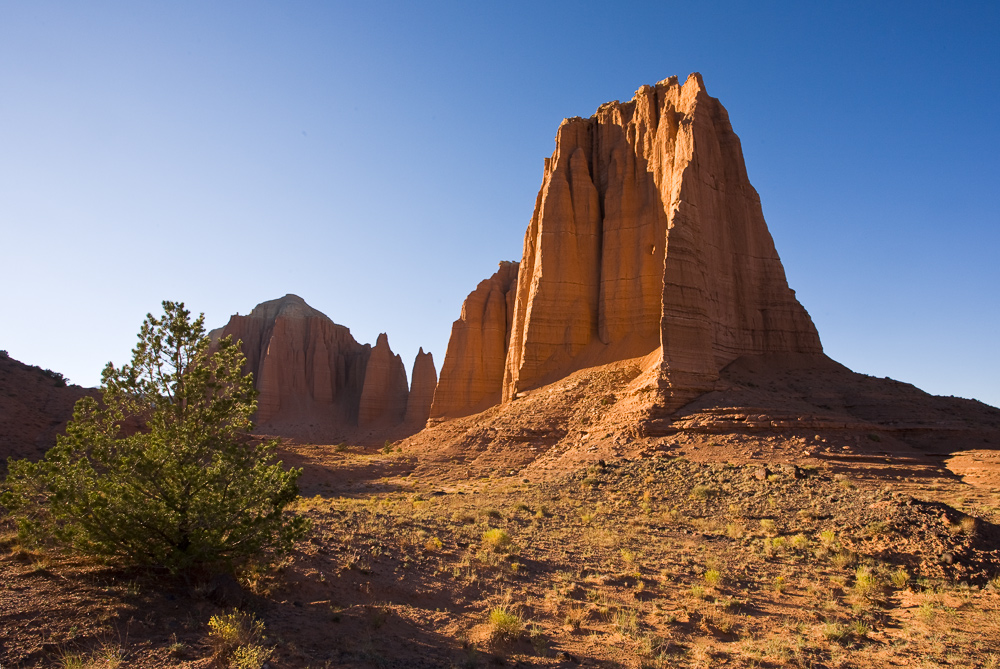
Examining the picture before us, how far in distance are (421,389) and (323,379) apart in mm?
16365

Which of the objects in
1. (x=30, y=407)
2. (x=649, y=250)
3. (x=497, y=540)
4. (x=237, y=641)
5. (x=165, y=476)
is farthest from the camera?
(x=649, y=250)

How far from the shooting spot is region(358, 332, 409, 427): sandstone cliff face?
67062 millimetres

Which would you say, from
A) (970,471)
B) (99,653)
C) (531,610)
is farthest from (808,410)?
(99,653)

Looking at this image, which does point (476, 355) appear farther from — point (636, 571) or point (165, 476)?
point (165, 476)

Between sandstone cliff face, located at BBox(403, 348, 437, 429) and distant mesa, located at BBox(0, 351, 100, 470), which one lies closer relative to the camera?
distant mesa, located at BBox(0, 351, 100, 470)

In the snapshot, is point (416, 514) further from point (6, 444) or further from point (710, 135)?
point (710, 135)

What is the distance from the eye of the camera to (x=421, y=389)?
6316 centimetres

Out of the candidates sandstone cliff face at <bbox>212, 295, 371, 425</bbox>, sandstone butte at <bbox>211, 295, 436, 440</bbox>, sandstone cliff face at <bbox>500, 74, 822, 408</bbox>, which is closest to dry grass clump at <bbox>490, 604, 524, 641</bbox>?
sandstone cliff face at <bbox>500, 74, 822, 408</bbox>

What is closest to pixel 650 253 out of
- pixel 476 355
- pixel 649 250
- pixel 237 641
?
pixel 649 250

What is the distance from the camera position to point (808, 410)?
26.2 metres

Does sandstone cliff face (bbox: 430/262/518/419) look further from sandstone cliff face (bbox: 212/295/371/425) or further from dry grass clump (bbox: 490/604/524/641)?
dry grass clump (bbox: 490/604/524/641)

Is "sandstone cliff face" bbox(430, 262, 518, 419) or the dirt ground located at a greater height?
"sandstone cliff face" bbox(430, 262, 518, 419)

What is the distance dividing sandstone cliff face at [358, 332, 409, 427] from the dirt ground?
40.6 m

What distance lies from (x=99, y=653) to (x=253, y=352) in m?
75.4
